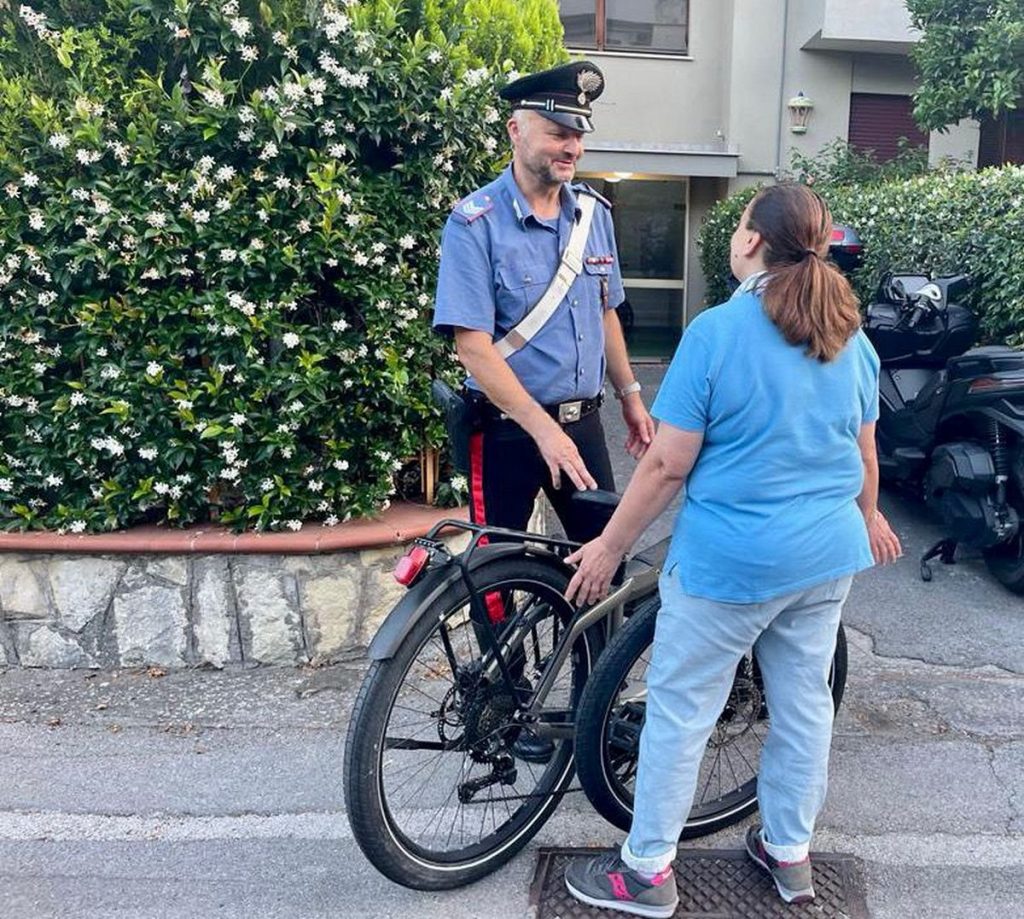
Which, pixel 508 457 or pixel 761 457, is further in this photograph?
pixel 508 457

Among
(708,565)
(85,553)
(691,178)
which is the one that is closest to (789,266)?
(708,565)

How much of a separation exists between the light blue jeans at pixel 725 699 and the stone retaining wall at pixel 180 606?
174 cm

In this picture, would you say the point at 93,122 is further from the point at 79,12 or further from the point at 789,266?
the point at 789,266

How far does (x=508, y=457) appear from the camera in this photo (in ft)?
8.85

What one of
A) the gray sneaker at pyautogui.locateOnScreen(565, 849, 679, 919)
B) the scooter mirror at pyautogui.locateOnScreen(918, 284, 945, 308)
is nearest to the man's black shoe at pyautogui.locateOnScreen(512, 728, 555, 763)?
the gray sneaker at pyautogui.locateOnScreen(565, 849, 679, 919)

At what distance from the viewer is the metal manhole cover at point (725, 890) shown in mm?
2352

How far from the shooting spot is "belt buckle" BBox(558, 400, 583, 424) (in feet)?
8.88

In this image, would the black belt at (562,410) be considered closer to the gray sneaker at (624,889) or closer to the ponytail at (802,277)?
the ponytail at (802,277)

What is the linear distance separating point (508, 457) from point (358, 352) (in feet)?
3.91

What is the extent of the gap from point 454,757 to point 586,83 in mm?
1975

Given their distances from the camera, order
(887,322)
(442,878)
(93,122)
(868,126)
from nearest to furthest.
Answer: (442,878)
(93,122)
(887,322)
(868,126)

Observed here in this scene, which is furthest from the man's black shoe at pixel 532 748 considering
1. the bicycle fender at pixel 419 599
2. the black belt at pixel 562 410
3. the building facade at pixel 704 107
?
the building facade at pixel 704 107

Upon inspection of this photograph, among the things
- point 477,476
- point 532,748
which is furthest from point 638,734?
point 477,476

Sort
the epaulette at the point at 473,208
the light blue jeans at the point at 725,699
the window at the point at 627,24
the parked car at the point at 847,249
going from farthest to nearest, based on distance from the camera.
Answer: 1. the window at the point at 627,24
2. the parked car at the point at 847,249
3. the epaulette at the point at 473,208
4. the light blue jeans at the point at 725,699
